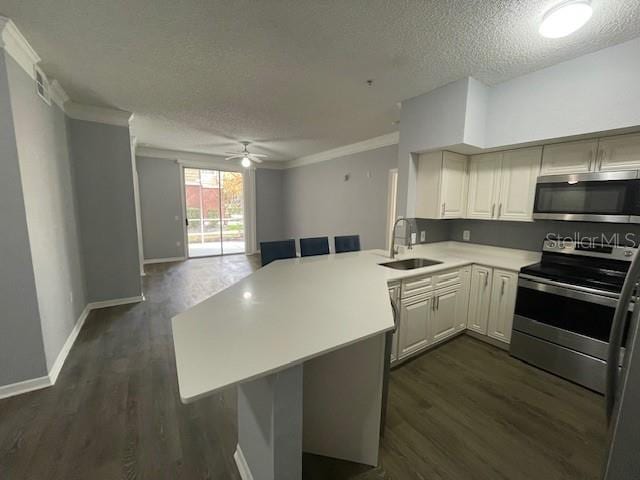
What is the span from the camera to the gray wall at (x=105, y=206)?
3.44m

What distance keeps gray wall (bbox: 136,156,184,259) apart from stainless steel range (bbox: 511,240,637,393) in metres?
6.78

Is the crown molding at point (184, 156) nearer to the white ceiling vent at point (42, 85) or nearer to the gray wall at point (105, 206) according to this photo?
the gray wall at point (105, 206)

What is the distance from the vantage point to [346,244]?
361cm

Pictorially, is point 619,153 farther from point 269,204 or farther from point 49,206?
point 269,204

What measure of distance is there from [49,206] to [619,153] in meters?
4.96

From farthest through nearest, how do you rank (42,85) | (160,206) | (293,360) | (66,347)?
(160,206) < (66,347) < (42,85) < (293,360)

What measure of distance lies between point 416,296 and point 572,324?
1256mm

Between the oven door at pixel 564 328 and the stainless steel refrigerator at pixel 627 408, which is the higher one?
the stainless steel refrigerator at pixel 627 408

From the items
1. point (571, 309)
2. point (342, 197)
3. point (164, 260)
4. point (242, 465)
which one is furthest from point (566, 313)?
point (164, 260)

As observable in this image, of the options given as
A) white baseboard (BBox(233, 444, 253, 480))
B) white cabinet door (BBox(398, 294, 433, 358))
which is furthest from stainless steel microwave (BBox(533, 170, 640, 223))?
white baseboard (BBox(233, 444, 253, 480))

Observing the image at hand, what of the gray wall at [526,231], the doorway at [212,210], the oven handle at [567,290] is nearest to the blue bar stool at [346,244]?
the gray wall at [526,231]

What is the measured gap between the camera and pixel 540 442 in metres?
1.72

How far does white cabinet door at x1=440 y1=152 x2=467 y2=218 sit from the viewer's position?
9.86 feet

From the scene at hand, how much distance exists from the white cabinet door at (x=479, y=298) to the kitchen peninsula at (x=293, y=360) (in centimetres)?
121
